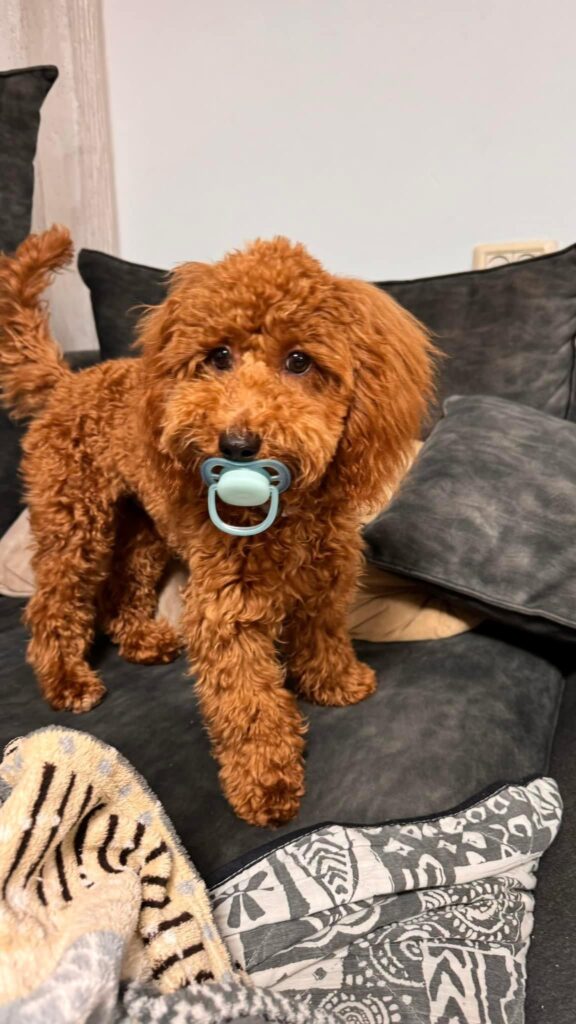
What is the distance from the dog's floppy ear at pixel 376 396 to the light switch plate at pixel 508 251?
0.79 meters

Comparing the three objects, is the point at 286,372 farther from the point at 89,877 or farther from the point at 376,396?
the point at 89,877

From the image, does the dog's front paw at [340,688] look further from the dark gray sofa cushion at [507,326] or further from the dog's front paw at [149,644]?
the dark gray sofa cushion at [507,326]

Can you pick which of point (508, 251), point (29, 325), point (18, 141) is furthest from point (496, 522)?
point (18, 141)

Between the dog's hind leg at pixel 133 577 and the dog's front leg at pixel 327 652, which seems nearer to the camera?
the dog's front leg at pixel 327 652

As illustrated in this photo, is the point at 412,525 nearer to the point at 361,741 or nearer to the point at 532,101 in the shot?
the point at 361,741

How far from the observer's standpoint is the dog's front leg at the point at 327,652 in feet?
3.43

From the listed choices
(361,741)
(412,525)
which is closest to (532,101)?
(412,525)

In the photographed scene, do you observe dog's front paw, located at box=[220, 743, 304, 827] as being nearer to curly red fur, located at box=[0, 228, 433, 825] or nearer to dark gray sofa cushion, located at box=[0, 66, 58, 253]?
curly red fur, located at box=[0, 228, 433, 825]

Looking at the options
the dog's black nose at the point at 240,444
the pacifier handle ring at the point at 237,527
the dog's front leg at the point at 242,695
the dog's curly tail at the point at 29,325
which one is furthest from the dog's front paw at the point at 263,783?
the dog's curly tail at the point at 29,325

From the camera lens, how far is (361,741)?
3.28 feet

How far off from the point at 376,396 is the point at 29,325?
2.31 ft

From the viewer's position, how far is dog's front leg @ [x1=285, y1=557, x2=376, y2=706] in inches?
41.2

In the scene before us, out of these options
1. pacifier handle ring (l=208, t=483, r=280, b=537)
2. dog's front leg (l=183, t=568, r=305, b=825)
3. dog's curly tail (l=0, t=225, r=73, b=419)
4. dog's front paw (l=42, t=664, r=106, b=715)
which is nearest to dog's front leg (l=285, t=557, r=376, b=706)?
dog's front leg (l=183, t=568, r=305, b=825)

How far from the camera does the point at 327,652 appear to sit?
108cm
